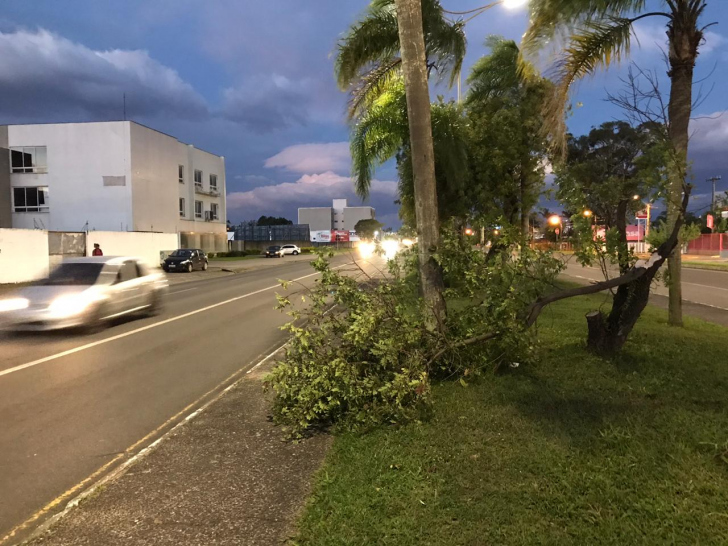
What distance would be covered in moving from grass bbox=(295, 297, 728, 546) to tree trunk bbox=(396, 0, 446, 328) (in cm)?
150

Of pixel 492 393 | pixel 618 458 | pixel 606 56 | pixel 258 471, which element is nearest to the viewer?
pixel 618 458

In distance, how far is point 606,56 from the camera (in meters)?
8.49

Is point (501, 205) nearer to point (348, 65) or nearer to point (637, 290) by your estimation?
point (348, 65)

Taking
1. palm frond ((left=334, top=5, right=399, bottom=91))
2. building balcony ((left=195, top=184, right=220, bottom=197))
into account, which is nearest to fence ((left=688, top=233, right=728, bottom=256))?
palm frond ((left=334, top=5, right=399, bottom=91))

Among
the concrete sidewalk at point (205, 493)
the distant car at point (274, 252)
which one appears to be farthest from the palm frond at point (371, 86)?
the distant car at point (274, 252)

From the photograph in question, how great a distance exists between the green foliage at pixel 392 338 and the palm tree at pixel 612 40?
274cm

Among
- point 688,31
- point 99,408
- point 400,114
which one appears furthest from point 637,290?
point 400,114

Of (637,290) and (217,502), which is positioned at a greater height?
(637,290)

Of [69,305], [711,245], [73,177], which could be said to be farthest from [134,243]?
[711,245]

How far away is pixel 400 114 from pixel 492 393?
8306mm

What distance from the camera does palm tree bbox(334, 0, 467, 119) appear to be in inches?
441

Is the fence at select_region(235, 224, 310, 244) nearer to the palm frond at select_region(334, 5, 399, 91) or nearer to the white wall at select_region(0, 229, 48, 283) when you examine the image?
the white wall at select_region(0, 229, 48, 283)

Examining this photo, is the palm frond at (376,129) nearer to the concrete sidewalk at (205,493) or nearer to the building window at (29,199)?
the concrete sidewalk at (205,493)

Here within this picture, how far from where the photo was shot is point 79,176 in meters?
41.6
